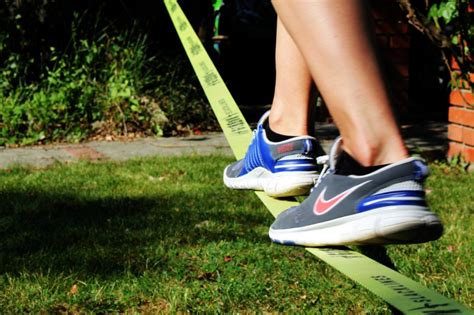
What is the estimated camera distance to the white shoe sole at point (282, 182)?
2.12m

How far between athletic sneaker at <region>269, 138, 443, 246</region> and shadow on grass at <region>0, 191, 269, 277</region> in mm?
1419

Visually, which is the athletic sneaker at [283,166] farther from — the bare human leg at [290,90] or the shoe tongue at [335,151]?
the shoe tongue at [335,151]

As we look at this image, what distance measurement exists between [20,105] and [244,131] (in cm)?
454

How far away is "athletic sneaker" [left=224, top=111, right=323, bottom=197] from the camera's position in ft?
6.99

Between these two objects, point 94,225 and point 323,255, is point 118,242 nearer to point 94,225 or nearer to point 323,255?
point 94,225

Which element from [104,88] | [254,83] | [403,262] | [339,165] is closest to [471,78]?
[403,262]

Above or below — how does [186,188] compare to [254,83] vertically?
above

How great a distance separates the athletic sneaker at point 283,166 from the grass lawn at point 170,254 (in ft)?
2.00

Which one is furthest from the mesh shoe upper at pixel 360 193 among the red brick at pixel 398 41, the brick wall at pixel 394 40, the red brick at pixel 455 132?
the red brick at pixel 398 41

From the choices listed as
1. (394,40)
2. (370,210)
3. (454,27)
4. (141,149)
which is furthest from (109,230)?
(394,40)

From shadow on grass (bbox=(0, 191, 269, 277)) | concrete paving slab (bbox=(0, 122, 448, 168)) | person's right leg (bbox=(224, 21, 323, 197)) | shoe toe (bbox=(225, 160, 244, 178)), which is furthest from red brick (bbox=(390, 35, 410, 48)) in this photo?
person's right leg (bbox=(224, 21, 323, 197))

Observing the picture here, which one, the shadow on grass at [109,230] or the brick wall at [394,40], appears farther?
the brick wall at [394,40]

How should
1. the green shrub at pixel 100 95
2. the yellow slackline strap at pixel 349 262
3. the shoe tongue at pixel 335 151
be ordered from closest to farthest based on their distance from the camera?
the yellow slackline strap at pixel 349 262
the shoe tongue at pixel 335 151
the green shrub at pixel 100 95

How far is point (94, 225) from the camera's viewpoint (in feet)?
12.6
